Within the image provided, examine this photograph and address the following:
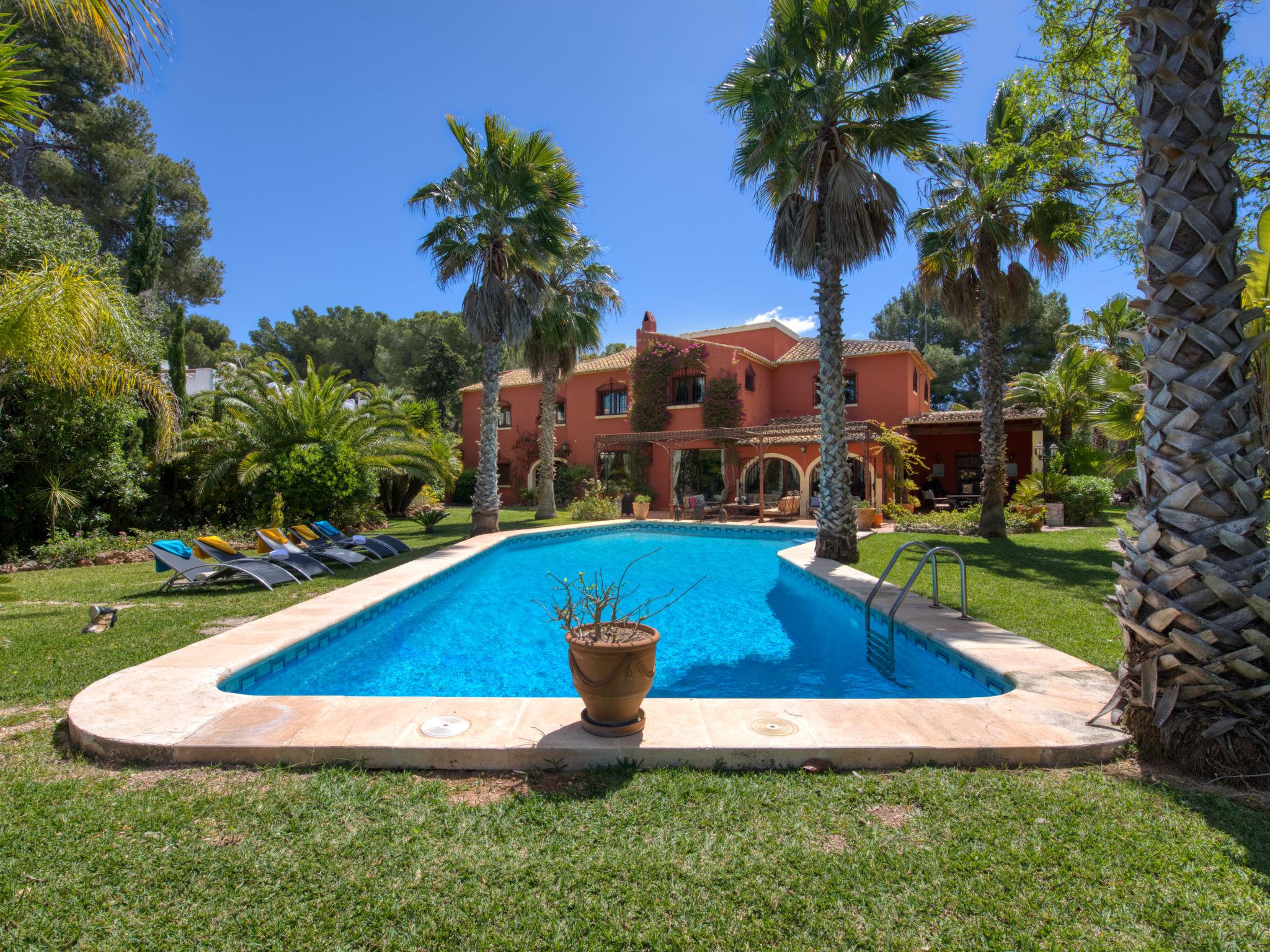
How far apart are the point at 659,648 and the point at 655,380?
18.8m

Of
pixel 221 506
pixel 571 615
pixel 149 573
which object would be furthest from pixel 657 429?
pixel 571 615

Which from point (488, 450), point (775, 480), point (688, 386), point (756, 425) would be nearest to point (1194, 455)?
point (488, 450)

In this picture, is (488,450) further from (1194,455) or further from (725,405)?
(1194,455)

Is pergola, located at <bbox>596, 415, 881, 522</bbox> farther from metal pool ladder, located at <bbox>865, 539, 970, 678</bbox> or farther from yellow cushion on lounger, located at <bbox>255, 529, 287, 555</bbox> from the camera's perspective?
yellow cushion on lounger, located at <bbox>255, 529, 287, 555</bbox>

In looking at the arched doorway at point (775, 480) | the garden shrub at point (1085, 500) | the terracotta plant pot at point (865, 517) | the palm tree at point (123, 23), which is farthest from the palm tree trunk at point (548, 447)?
the garden shrub at point (1085, 500)

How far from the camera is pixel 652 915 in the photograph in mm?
2439

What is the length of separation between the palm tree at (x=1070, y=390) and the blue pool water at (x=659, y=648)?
51.6 ft

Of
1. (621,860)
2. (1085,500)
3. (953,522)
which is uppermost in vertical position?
(1085,500)

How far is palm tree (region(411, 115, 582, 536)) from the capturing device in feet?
49.3

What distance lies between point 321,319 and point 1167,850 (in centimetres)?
4991

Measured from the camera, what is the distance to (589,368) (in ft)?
91.9

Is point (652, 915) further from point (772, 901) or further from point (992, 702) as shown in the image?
point (992, 702)

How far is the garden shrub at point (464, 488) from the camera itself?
29.6 meters

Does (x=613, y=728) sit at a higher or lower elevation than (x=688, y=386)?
lower
